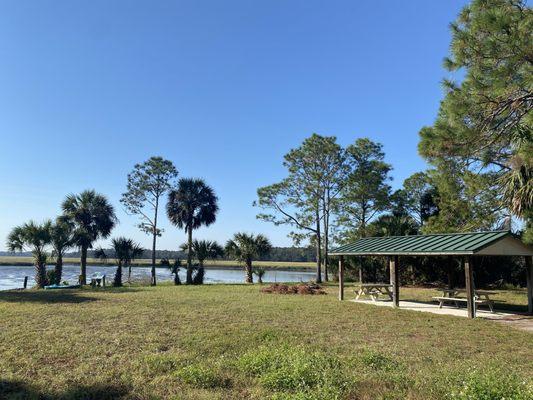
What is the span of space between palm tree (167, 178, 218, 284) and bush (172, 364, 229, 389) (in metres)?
22.7

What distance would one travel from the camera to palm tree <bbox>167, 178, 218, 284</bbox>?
91.7 feet

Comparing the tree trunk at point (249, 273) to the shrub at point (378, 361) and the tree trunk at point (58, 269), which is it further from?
the shrub at point (378, 361)

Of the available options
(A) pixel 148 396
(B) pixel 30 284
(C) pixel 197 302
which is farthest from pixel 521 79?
(B) pixel 30 284

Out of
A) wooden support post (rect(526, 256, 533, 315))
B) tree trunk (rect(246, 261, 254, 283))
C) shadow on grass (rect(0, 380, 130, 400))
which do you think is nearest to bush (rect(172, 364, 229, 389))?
shadow on grass (rect(0, 380, 130, 400))

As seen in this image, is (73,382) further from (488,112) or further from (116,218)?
(116,218)

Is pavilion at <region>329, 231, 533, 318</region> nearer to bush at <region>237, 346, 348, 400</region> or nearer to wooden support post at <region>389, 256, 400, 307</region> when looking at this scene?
A: wooden support post at <region>389, 256, 400, 307</region>

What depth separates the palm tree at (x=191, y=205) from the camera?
27953 mm

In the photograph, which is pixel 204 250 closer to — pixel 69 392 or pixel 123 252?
pixel 123 252

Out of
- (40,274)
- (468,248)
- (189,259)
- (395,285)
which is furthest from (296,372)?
(189,259)

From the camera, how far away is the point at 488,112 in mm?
7918

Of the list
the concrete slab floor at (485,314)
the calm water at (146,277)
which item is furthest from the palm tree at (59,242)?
the concrete slab floor at (485,314)

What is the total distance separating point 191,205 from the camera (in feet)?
91.9

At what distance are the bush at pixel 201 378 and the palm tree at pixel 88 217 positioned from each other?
2191 centimetres

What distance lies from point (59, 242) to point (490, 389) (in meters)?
23.4
